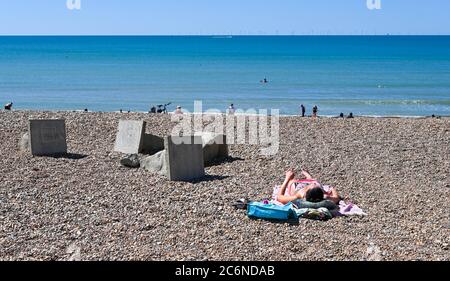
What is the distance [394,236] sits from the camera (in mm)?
9477

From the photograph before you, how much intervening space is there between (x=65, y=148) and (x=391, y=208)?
7.46m

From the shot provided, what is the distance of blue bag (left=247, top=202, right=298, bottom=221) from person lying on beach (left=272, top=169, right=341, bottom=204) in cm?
62

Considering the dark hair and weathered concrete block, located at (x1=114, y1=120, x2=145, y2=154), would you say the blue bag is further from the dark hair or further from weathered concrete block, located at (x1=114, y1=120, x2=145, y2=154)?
weathered concrete block, located at (x1=114, y1=120, x2=145, y2=154)

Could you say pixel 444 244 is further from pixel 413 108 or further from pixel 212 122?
pixel 413 108

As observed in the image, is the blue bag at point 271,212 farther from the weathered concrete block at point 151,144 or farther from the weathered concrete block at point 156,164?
the weathered concrete block at point 151,144

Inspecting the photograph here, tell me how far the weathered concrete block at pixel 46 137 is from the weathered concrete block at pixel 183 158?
331cm

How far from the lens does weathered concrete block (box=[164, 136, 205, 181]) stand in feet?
42.2

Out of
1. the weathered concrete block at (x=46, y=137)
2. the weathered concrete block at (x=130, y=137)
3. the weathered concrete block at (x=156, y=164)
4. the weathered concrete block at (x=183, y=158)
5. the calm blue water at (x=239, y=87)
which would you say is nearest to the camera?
the weathered concrete block at (x=183, y=158)

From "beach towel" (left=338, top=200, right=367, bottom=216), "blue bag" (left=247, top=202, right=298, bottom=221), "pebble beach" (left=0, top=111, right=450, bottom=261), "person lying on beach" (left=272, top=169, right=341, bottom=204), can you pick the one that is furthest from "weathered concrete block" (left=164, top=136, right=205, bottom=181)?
"beach towel" (left=338, top=200, right=367, bottom=216)

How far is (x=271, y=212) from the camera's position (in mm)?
10172

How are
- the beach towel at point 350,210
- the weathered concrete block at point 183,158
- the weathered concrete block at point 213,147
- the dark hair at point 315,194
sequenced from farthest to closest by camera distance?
the weathered concrete block at point 213,147 → the weathered concrete block at point 183,158 → the dark hair at point 315,194 → the beach towel at point 350,210

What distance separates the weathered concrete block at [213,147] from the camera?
14805 mm

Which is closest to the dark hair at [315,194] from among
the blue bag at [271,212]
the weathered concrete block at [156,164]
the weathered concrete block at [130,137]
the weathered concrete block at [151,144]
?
the blue bag at [271,212]
